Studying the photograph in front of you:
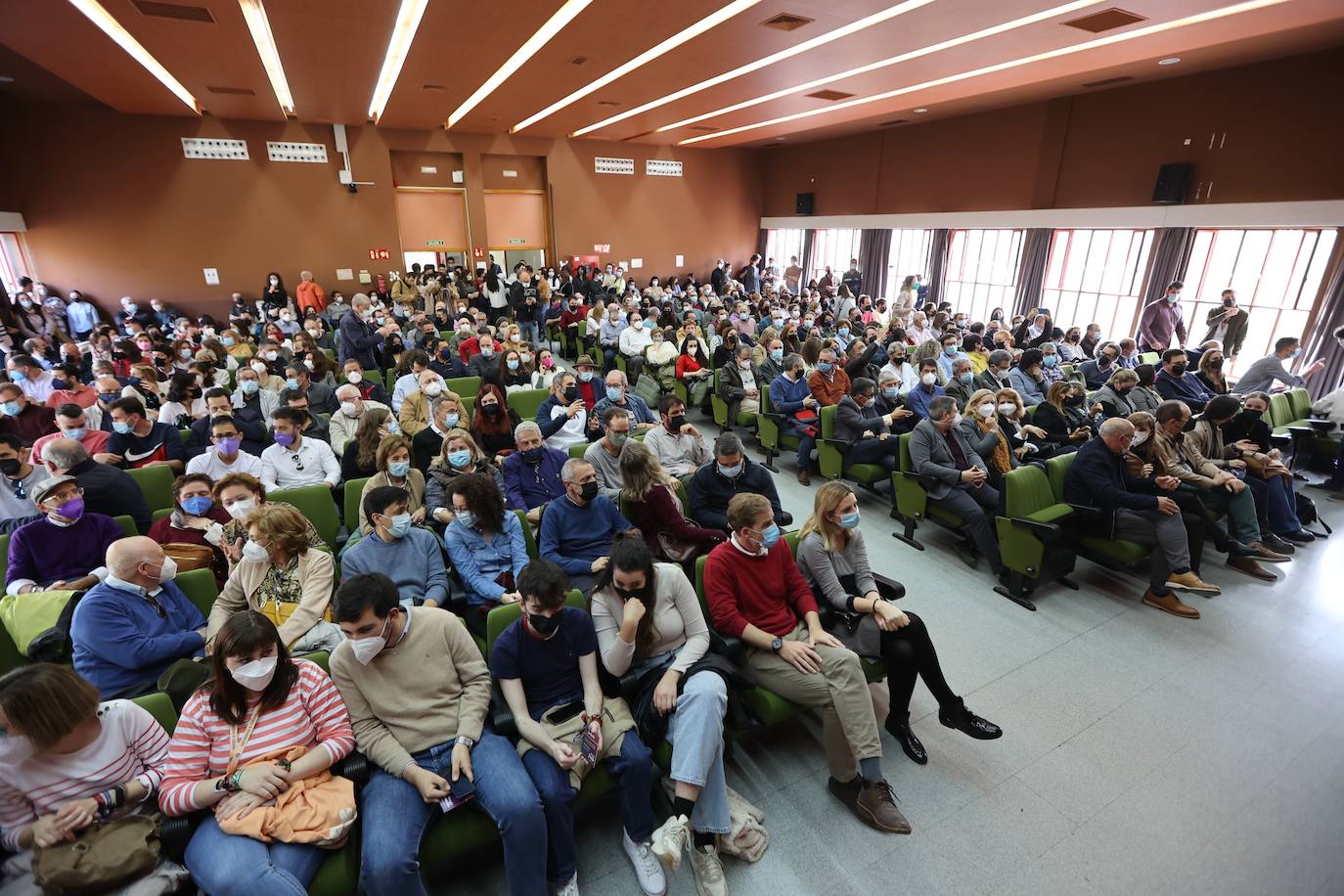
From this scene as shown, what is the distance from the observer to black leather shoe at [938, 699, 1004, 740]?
113 inches

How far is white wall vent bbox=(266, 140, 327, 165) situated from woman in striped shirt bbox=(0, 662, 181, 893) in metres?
13.3

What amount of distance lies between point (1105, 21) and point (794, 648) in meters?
7.03

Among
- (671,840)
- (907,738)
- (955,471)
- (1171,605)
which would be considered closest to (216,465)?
(671,840)

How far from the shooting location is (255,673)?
80.4 inches

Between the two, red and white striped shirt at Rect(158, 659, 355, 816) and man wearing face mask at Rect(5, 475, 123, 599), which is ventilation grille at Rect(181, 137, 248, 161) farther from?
red and white striped shirt at Rect(158, 659, 355, 816)

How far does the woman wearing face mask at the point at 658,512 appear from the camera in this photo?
368 cm

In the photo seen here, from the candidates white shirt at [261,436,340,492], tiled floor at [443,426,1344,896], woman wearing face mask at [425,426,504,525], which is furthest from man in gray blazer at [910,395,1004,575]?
white shirt at [261,436,340,492]

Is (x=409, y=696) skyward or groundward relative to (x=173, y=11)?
groundward

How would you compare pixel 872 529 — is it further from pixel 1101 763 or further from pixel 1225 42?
pixel 1225 42

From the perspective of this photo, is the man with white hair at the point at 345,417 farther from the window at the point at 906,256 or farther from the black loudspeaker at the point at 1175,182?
the window at the point at 906,256

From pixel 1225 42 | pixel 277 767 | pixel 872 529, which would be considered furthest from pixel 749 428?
pixel 1225 42

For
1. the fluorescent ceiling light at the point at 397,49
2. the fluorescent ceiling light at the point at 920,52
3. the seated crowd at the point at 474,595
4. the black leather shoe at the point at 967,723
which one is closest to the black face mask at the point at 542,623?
the seated crowd at the point at 474,595

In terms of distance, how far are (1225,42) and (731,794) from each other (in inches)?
379

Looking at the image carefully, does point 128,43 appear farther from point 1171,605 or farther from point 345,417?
point 1171,605
